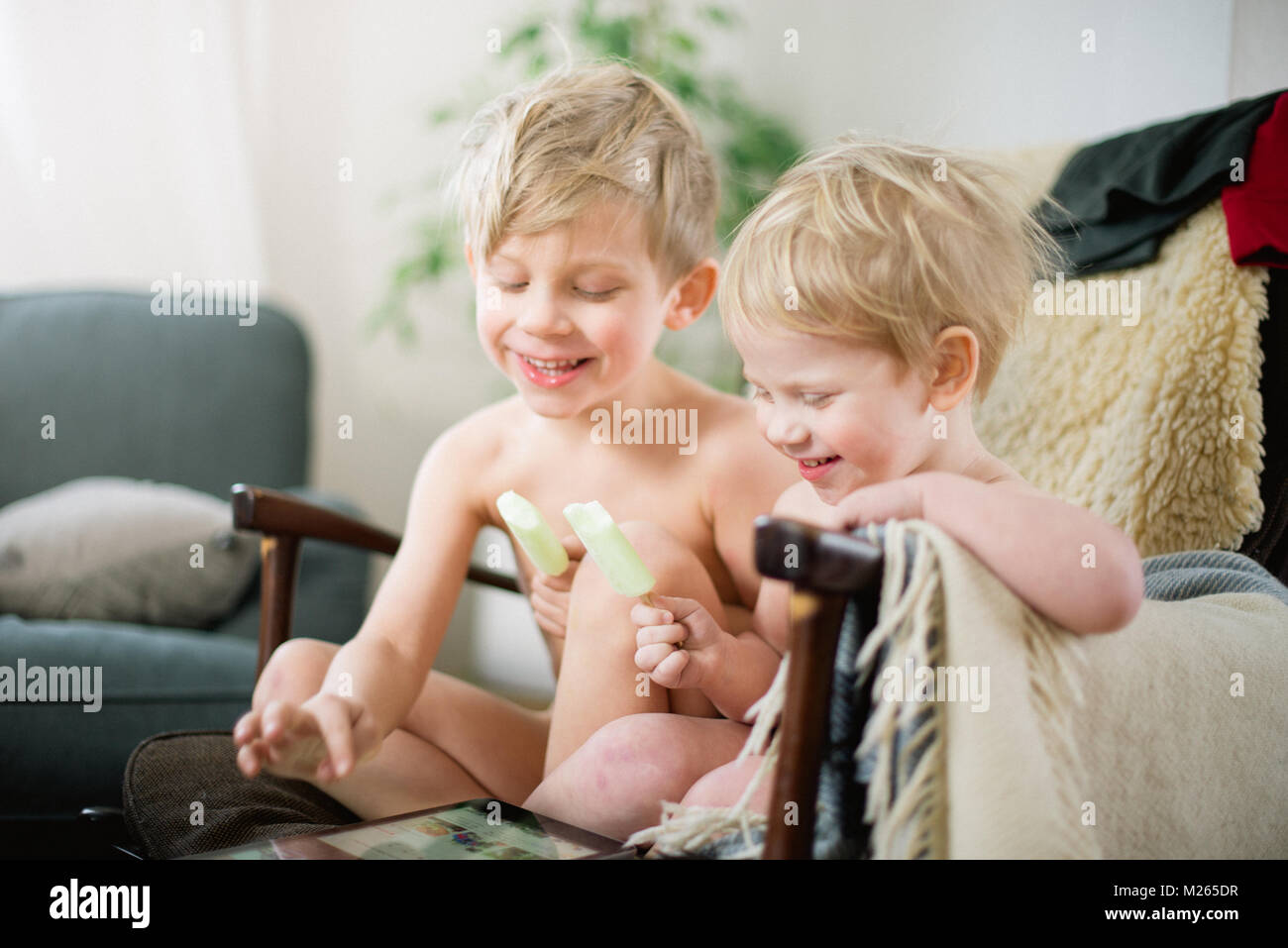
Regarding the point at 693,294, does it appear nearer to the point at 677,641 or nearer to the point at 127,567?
the point at 677,641

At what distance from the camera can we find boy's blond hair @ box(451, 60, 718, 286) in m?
0.82

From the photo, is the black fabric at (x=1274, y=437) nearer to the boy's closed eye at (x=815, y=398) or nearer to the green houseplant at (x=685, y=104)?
the boy's closed eye at (x=815, y=398)

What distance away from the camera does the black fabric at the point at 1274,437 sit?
2.95ft

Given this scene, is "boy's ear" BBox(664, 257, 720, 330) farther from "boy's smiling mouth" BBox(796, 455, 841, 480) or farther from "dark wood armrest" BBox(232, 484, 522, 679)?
"dark wood armrest" BBox(232, 484, 522, 679)

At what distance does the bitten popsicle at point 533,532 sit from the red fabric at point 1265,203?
0.65 metres

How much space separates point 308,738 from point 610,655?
0.74 feet

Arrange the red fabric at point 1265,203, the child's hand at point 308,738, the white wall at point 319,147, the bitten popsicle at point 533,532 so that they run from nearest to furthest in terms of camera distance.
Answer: the child's hand at point 308,738 → the bitten popsicle at point 533,532 → the red fabric at point 1265,203 → the white wall at point 319,147

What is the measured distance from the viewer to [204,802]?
0.84 metres

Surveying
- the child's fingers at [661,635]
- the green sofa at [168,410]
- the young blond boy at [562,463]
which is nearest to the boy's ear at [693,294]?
the young blond boy at [562,463]
